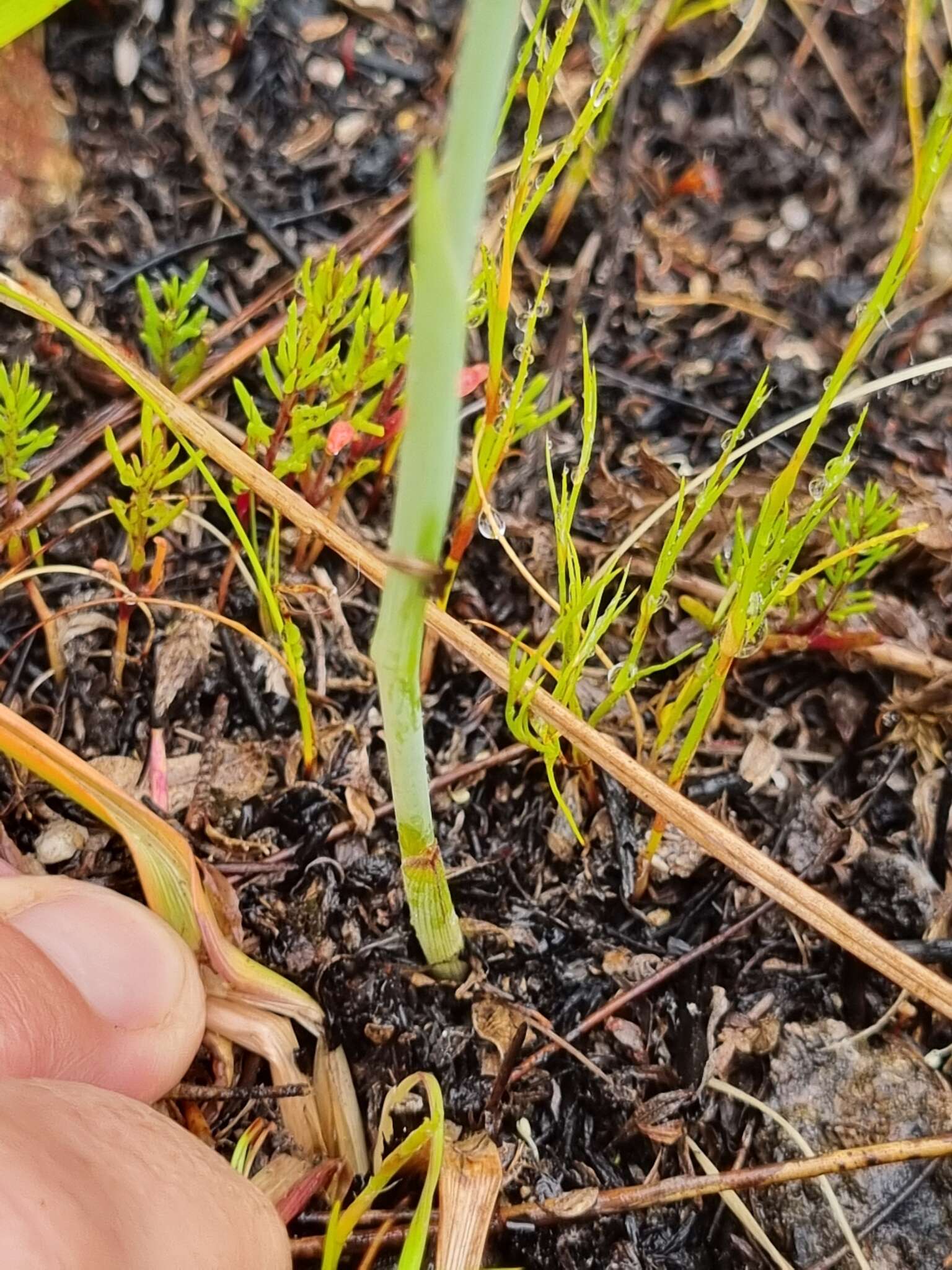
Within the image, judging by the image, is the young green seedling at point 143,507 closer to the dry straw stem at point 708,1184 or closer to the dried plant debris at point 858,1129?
the dry straw stem at point 708,1184

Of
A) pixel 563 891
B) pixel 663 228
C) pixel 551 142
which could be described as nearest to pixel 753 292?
pixel 663 228

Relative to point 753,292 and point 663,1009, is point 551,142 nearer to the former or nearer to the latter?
point 753,292

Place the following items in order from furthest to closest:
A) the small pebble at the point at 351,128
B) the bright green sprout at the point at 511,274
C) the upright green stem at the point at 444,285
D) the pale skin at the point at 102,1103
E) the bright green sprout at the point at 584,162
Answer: the small pebble at the point at 351,128
the bright green sprout at the point at 584,162
the bright green sprout at the point at 511,274
the pale skin at the point at 102,1103
the upright green stem at the point at 444,285

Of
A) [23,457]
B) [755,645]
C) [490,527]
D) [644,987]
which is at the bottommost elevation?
[644,987]

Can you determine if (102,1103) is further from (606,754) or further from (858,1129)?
(858,1129)

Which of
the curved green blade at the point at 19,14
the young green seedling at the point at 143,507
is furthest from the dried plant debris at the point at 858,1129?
the curved green blade at the point at 19,14

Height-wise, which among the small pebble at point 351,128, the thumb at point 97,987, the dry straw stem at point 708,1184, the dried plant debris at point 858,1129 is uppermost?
the small pebble at point 351,128

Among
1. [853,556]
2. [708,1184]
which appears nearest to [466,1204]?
[708,1184]
